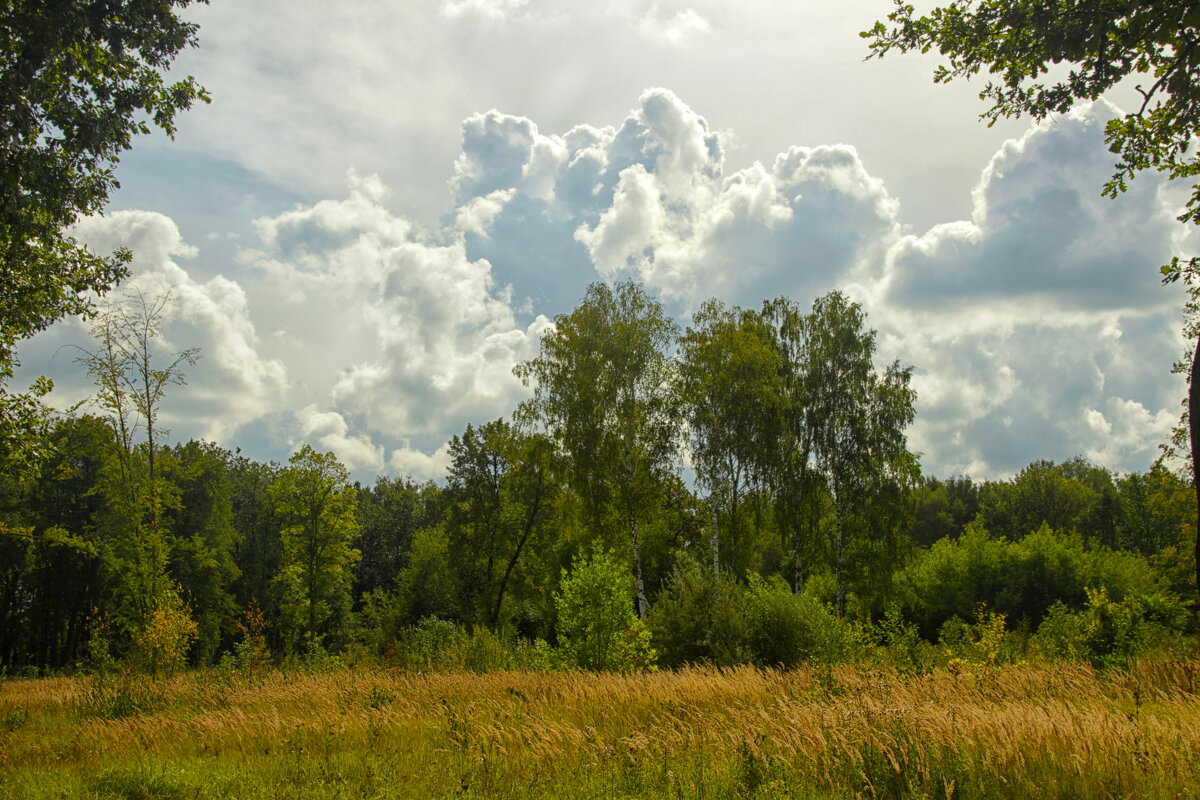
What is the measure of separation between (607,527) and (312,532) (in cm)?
1883

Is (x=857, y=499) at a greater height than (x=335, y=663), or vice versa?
(x=857, y=499)

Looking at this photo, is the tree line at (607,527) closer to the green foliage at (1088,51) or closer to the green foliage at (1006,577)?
the green foliage at (1006,577)

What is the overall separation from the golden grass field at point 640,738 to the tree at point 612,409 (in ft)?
44.0

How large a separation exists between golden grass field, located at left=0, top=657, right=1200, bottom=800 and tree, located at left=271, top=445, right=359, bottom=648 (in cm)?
2297

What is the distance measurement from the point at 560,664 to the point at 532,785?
8.79 meters

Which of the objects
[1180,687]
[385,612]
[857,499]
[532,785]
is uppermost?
[857,499]

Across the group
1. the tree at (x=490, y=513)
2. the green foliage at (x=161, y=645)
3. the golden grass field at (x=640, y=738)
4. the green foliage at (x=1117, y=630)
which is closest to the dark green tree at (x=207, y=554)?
the tree at (x=490, y=513)

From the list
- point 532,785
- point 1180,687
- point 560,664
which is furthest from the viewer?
point 560,664

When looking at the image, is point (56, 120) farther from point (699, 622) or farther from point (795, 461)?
point (795, 461)

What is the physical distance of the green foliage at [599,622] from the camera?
15.5 m

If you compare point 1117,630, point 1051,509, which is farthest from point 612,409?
point 1051,509

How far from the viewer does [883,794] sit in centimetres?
579

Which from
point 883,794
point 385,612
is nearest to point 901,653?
point 883,794

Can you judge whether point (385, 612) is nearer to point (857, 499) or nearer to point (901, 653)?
point (857, 499)
